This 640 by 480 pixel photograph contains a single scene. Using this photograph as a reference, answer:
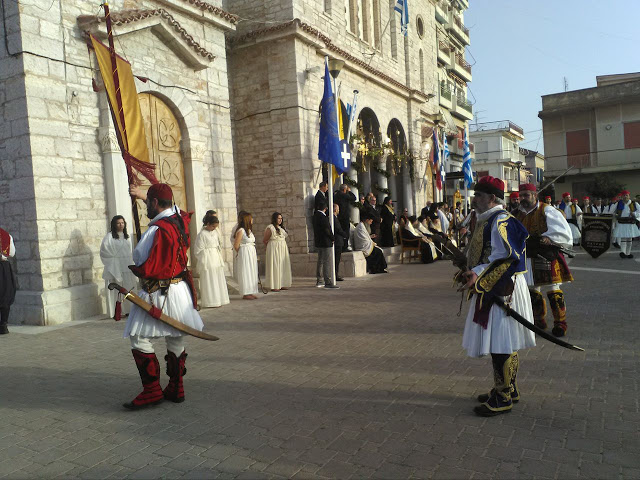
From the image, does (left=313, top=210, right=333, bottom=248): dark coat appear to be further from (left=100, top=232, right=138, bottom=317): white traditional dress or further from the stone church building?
(left=100, top=232, right=138, bottom=317): white traditional dress

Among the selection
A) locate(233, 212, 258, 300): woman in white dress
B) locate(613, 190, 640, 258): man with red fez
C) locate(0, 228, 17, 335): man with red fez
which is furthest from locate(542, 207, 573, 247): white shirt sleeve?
locate(613, 190, 640, 258): man with red fez

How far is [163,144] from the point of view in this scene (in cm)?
1005

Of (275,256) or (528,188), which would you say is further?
(275,256)

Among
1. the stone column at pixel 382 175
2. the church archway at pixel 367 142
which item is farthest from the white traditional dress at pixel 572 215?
the church archway at pixel 367 142

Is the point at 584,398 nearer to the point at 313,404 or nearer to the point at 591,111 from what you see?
the point at 313,404

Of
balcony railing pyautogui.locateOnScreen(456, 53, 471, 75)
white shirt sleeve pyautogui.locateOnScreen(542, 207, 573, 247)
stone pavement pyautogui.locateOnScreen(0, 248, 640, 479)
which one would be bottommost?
stone pavement pyautogui.locateOnScreen(0, 248, 640, 479)

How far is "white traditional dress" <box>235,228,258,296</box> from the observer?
10070 millimetres

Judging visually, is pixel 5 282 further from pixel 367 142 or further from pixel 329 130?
pixel 367 142

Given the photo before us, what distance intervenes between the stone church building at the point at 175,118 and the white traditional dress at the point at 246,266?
45.6 inches

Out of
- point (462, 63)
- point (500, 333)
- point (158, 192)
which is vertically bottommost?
point (500, 333)

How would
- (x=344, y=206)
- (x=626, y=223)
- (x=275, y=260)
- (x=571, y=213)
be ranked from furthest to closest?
(x=571, y=213)
(x=626, y=223)
(x=344, y=206)
(x=275, y=260)

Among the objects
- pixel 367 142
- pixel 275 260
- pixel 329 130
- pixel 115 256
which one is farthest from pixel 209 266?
pixel 367 142

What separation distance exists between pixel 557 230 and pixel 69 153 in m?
7.34

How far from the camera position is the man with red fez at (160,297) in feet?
13.9
